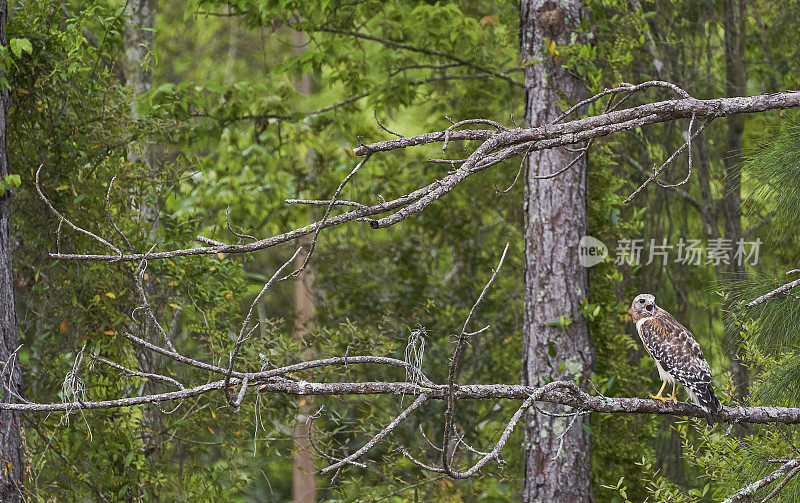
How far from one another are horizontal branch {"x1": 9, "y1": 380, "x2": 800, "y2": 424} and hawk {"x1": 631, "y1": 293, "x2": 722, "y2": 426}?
0.73 feet

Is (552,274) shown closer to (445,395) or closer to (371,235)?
(445,395)

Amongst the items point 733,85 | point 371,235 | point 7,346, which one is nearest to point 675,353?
point 7,346

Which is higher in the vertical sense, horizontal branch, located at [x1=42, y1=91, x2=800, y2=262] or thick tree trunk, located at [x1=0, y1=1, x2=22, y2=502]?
horizontal branch, located at [x1=42, y1=91, x2=800, y2=262]

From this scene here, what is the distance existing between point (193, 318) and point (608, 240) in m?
2.53

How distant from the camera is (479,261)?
671 centimetres

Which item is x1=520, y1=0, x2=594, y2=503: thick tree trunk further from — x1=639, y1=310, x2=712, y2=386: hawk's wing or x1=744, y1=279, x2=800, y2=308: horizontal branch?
x1=744, y1=279, x2=800, y2=308: horizontal branch

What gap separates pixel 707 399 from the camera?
9.53 ft

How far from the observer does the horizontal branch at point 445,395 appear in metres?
2.18

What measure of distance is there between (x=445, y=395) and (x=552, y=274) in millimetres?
2210

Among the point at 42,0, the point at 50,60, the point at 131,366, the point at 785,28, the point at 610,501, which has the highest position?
the point at 785,28

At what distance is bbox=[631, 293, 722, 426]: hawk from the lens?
116 inches

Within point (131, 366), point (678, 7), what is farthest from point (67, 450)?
point (678, 7)

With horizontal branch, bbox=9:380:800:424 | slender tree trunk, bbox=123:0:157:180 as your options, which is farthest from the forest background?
horizontal branch, bbox=9:380:800:424

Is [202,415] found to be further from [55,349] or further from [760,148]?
[760,148]
